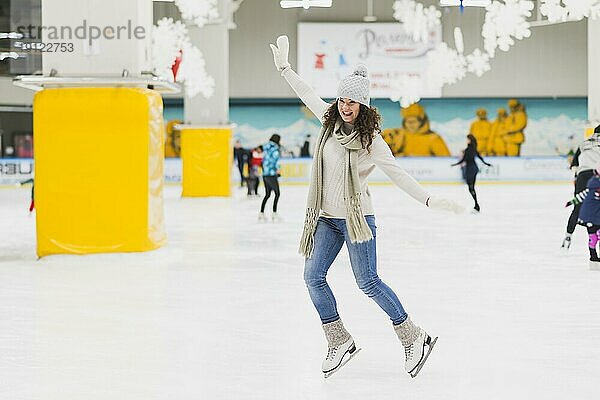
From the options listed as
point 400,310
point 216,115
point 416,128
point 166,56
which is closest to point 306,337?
point 400,310

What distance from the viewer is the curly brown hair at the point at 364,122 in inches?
179

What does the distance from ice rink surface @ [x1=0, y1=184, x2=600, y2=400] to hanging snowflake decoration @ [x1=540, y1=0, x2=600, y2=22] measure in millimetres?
3233

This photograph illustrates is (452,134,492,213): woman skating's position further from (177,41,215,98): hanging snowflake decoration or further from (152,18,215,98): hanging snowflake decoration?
(177,41,215,98): hanging snowflake decoration

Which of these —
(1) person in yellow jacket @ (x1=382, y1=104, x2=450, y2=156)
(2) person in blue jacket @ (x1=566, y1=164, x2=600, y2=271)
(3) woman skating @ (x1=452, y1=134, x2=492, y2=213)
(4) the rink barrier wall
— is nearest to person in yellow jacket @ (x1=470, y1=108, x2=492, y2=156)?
(1) person in yellow jacket @ (x1=382, y1=104, x2=450, y2=156)

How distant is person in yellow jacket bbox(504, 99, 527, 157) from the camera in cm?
3503

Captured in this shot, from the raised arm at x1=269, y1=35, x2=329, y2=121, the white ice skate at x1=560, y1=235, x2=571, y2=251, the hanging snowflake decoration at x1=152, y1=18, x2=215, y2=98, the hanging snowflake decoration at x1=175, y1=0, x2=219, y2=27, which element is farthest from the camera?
the hanging snowflake decoration at x1=152, y1=18, x2=215, y2=98

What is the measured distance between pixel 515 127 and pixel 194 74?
1633 centimetres

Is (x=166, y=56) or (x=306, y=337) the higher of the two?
(x=166, y=56)

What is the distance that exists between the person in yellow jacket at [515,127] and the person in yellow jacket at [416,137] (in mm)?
2522

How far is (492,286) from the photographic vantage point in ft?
25.7

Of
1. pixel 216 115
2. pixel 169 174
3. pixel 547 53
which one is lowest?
pixel 169 174

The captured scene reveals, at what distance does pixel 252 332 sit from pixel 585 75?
31896 millimetres

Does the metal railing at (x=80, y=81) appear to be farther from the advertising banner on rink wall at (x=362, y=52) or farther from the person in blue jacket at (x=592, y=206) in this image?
the advertising banner on rink wall at (x=362, y=52)

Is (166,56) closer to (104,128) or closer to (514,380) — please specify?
(104,128)
